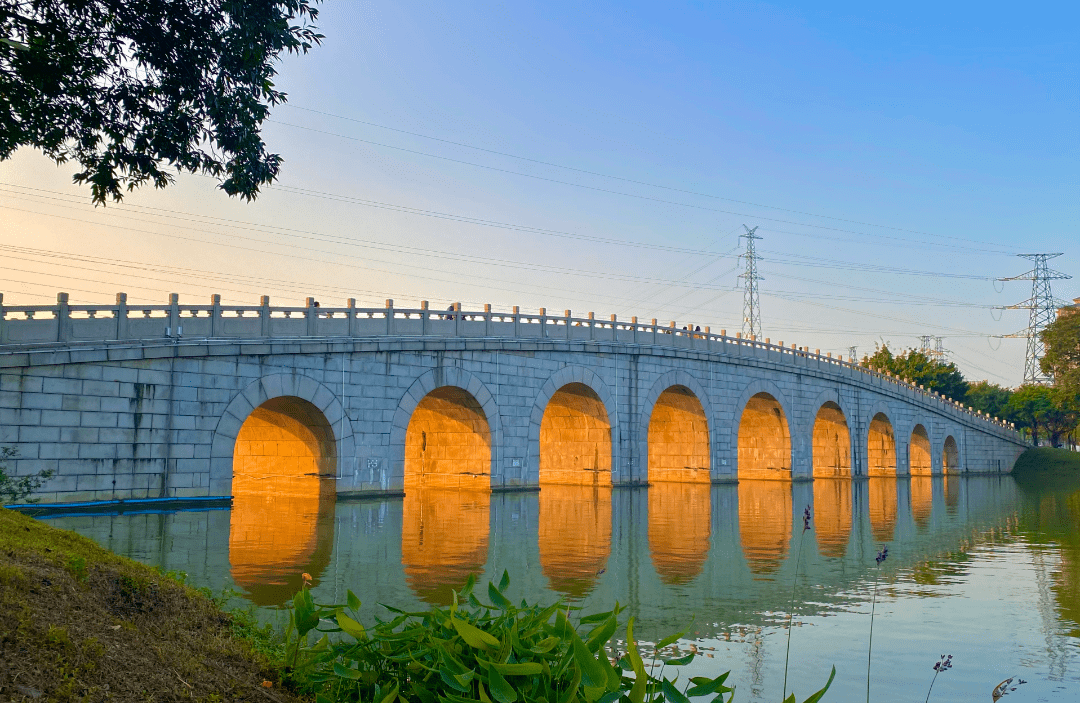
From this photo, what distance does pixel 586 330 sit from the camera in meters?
30.8

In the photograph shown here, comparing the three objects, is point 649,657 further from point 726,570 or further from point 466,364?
point 466,364

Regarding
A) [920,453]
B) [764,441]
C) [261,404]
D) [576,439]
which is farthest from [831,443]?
[261,404]

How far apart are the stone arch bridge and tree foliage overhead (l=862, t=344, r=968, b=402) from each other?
88.5ft

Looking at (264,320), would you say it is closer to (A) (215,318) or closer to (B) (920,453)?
(A) (215,318)

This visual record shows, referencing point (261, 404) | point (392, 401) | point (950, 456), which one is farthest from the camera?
point (950, 456)

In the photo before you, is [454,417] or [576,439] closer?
[454,417]

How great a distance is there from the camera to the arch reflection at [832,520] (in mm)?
13812

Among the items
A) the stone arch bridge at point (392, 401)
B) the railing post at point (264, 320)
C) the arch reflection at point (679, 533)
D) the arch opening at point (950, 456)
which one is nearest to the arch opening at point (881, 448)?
the stone arch bridge at point (392, 401)

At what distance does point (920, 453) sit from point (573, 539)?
45776 mm

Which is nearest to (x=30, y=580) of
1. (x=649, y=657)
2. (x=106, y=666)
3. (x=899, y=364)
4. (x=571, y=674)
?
(x=106, y=666)

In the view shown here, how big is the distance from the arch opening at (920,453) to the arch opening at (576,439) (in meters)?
28.5

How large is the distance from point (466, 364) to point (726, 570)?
16661 mm

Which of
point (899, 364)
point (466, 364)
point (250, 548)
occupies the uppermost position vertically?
point (899, 364)

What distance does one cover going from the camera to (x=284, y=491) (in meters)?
26.0
